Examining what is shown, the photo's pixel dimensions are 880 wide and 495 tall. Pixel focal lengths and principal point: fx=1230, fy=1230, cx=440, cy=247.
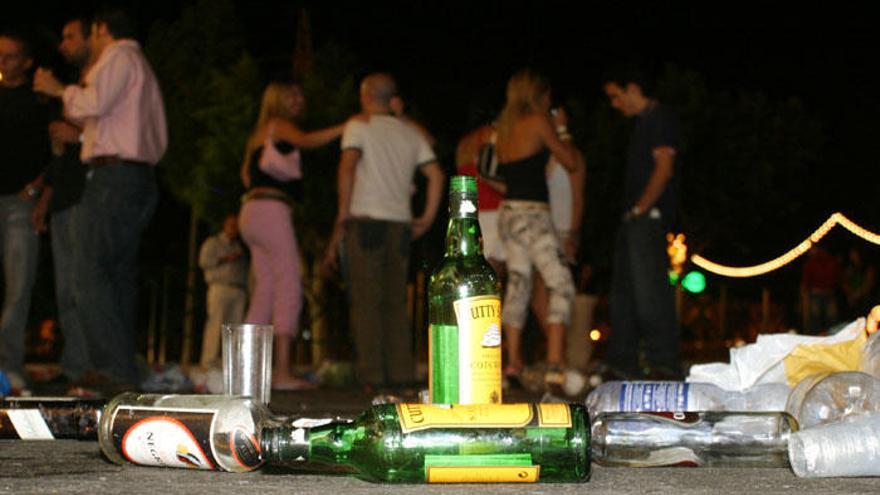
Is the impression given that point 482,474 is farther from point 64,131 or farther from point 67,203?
point 64,131

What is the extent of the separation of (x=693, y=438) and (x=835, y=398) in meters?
0.62

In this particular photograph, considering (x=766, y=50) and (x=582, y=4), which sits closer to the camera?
(x=582, y=4)

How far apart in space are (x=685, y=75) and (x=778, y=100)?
3779 mm

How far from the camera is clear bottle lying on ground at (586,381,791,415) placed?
3639mm

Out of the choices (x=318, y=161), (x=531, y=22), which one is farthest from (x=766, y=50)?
(x=318, y=161)

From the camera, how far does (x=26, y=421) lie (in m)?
3.41

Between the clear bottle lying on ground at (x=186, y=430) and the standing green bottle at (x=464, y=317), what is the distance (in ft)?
1.35

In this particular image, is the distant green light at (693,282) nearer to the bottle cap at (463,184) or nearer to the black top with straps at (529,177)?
the black top with straps at (529,177)

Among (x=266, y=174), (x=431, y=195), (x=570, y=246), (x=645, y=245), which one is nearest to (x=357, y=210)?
(x=431, y=195)

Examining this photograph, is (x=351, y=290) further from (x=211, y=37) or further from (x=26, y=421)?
(x=211, y=37)

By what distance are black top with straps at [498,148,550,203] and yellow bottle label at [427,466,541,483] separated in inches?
203

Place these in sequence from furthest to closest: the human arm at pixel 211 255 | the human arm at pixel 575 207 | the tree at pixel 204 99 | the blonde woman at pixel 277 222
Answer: the tree at pixel 204 99
the human arm at pixel 211 255
the human arm at pixel 575 207
the blonde woman at pixel 277 222

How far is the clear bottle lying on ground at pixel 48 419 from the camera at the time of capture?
3406mm

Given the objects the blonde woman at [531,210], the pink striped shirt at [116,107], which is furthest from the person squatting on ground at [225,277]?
the pink striped shirt at [116,107]
